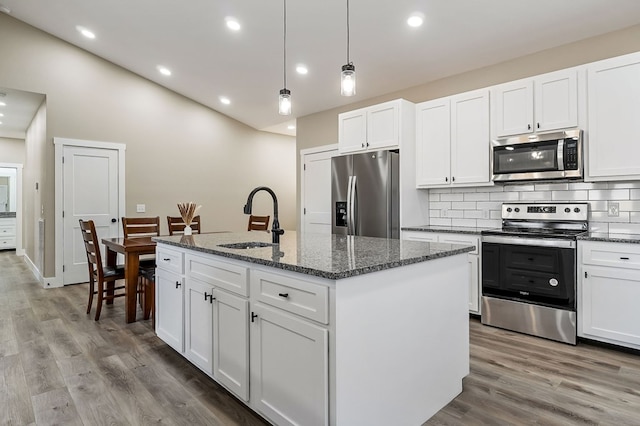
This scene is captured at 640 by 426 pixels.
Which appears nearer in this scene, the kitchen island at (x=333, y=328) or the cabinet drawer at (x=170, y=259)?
the kitchen island at (x=333, y=328)

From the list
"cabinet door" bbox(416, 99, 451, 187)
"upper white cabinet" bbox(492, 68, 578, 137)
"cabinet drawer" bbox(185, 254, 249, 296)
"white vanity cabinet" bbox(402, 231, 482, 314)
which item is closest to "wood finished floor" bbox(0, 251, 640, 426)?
"white vanity cabinet" bbox(402, 231, 482, 314)

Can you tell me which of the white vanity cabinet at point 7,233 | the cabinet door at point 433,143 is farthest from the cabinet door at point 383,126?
the white vanity cabinet at point 7,233

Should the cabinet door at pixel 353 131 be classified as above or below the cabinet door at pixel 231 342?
above

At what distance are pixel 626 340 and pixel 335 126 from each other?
4.48 metres

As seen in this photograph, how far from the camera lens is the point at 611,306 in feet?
9.29

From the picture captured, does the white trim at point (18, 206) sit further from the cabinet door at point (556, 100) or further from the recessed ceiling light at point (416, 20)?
the cabinet door at point (556, 100)

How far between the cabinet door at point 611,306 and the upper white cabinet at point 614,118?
0.79 m

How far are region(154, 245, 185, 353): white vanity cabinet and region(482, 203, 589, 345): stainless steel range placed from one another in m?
2.64

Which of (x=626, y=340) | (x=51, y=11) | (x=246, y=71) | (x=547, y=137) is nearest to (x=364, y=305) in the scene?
(x=626, y=340)

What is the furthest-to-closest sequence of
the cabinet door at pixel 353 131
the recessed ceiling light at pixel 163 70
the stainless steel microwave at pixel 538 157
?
the recessed ceiling light at pixel 163 70 → the cabinet door at pixel 353 131 → the stainless steel microwave at pixel 538 157

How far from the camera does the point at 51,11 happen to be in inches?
182

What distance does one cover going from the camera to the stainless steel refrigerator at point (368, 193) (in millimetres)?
4023

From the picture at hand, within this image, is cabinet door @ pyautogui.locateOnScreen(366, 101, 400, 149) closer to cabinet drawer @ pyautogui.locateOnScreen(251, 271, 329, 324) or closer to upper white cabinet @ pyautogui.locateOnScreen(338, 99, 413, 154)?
upper white cabinet @ pyautogui.locateOnScreen(338, 99, 413, 154)

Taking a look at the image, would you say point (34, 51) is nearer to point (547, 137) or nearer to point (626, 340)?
point (547, 137)
